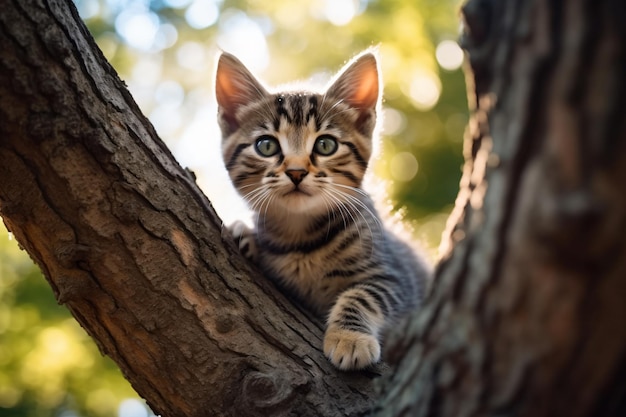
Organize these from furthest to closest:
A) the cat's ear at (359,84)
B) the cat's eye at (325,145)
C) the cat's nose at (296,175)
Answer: the cat's ear at (359,84), the cat's eye at (325,145), the cat's nose at (296,175)

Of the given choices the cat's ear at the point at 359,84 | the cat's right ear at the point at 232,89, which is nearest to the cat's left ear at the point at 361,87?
the cat's ear at the point at 359,84

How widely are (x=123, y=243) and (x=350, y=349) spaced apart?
76 centimetres

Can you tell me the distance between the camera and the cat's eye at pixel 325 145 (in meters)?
2.62

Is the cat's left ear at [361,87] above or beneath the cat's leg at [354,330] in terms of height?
above

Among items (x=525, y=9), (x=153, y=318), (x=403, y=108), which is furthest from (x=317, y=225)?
(x=403, y=108)

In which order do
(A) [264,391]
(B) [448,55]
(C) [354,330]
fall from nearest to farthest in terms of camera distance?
(A) [264,391] < (C) [354,330] < (B) [448,55]

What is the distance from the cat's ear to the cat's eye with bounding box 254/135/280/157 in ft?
1.21

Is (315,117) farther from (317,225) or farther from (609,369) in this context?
(609,369)

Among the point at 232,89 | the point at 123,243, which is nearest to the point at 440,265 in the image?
the point at 123,243

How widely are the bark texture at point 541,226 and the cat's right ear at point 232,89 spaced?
5.85 feet

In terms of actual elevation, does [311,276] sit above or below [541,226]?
above

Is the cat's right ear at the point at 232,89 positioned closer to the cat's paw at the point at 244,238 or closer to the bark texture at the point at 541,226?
the cat's paw at the point at 244,238

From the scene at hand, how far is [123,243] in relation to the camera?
5.72ft

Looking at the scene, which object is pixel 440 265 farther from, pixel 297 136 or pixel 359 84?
pixel 359 84
